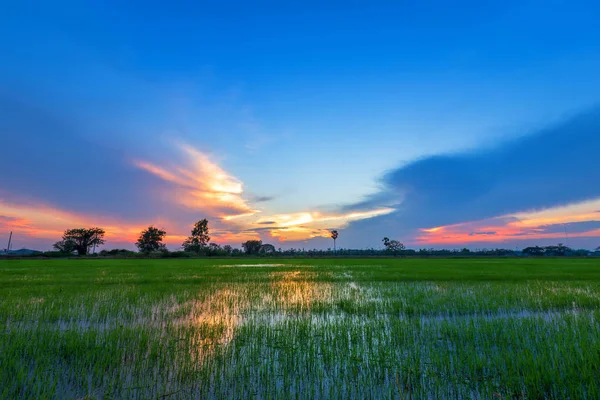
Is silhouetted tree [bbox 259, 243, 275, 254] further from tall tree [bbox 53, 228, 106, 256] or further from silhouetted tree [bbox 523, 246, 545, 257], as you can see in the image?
silhouetted tree [bbox 523, 246, 545, 257]

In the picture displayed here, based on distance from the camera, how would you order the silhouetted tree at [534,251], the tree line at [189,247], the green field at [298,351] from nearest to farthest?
1. the green field at [298,351]
2. the tree line at [189,247]
3. the silhouetted tree at [534,251]

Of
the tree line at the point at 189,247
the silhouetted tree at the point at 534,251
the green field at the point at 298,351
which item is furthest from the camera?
the silhouetted tree at the point at 534,251

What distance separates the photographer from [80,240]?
7562 centimetres

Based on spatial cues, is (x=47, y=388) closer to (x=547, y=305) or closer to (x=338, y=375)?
(x=338, y=375)

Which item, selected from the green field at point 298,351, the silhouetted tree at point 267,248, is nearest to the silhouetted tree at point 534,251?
the silhouetted tree at point 267,248

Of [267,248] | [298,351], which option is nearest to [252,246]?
[267,248]

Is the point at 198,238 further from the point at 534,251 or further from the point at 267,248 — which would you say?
the point at 534,251

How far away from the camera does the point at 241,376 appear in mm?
4148

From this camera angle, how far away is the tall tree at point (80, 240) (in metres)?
73.2

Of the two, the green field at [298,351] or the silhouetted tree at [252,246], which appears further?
the silhouetted tree at [252,246]

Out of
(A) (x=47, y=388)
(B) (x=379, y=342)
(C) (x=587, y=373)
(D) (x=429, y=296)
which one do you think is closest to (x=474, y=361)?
(C) (x=587, y=373)

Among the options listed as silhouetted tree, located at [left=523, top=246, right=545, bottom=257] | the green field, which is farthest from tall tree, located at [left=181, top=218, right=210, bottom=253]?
silhouetted tree, located at [left=523, top=246, right=545, bottom=257]

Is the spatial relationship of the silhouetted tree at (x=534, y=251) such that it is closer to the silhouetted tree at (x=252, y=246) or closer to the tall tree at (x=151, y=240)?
the silhouetted tree at (x=252, y=246)

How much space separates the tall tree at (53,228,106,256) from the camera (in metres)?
73.2
